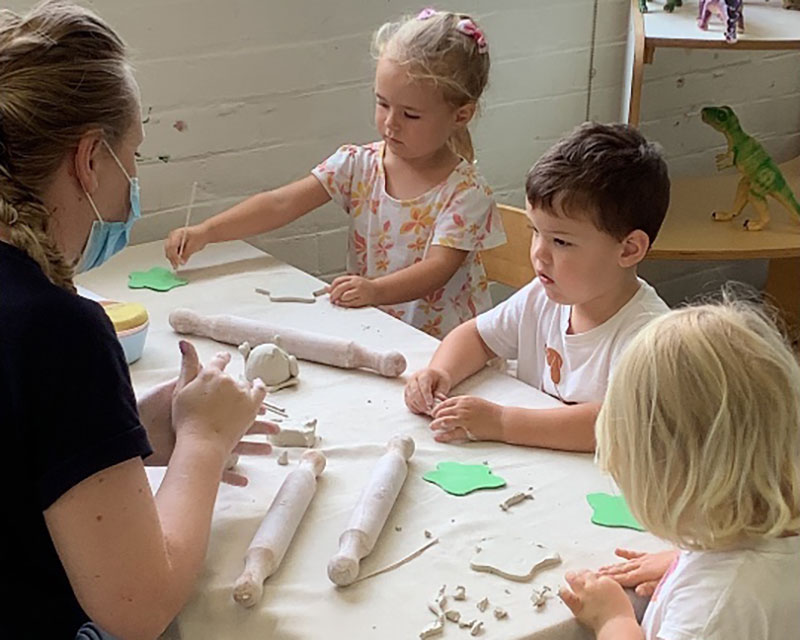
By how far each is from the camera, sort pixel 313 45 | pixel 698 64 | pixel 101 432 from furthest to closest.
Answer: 1. pixel 698 64
2. pixel 313 45
3. pixel 101 432

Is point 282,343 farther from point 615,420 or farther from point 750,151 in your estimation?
point 750,151

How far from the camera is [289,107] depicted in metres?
2.27

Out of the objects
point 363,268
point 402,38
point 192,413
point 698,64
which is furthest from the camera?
point 698,64

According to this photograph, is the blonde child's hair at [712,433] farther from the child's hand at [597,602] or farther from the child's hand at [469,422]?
the child's hand at [469,422]

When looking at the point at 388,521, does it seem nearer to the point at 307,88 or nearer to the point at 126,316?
the point at 126,316

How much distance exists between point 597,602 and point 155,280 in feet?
3.56

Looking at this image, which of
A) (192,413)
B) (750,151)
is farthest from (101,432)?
(750,151)

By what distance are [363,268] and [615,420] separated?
1135 millimetres

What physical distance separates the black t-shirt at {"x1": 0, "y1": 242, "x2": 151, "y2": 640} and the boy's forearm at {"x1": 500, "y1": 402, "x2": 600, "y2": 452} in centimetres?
53

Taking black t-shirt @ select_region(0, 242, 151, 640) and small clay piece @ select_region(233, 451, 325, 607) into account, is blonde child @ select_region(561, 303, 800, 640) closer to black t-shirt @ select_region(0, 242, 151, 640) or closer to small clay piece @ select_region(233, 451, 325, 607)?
small clay piece @ select_region(233, 451, 325, 607)

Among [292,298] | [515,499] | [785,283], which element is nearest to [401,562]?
[515,499]

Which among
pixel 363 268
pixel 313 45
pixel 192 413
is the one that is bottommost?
pixel 363 268

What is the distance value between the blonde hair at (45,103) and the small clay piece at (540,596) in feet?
1.71

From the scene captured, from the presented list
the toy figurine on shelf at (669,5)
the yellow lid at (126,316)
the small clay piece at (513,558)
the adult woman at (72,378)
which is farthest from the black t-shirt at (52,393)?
the toy figurine on shelf at (669,5)
